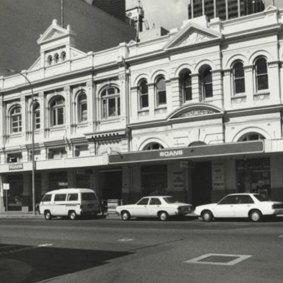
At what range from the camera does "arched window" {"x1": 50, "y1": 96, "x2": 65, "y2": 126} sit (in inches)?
1619

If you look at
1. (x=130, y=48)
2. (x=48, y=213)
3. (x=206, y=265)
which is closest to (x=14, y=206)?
(x=48, y=213)

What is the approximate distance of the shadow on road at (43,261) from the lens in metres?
11.4

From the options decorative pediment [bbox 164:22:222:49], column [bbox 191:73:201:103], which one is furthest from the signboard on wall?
decorative pediment [bbox 164:22:222:49]

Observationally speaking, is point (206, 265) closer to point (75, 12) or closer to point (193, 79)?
point (193, 79)

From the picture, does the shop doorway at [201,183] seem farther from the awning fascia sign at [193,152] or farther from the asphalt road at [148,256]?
the asphalt road at [148,256]

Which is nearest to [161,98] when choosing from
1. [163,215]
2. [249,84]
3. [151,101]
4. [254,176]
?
[151,101]

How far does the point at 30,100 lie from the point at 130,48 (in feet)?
35.1

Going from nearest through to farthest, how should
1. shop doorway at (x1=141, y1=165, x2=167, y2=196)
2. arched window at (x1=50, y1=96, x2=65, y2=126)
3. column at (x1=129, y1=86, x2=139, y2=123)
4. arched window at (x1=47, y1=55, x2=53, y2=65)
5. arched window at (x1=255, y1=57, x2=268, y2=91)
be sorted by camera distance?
arched window at (x1=255, y1=57, x2=268, y2=91) → shop doorway at (x1=141, y1=165, x2=167, y2=196) → column at (x1=129, y1=86, x2=139, y2=123) → arched window at (x1=50, y1=96, x2=65, y2=126) → arched window at (x1=47, y1=55, x2=53, y2=65)

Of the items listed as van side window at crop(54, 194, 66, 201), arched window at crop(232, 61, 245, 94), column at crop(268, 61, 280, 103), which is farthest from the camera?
arched window at crop(232, 61, 245, 94)

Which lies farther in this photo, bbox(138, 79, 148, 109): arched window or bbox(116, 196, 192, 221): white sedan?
bbox(138, 79, 148, 109): arched window

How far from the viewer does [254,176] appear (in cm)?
3150

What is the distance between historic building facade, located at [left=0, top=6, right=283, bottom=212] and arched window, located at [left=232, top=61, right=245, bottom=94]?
0.20 feet

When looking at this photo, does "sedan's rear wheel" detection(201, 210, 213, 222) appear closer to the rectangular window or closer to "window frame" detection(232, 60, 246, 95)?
"window frame" detection(232, 60, 246, 95)

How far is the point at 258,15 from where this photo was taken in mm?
31688
